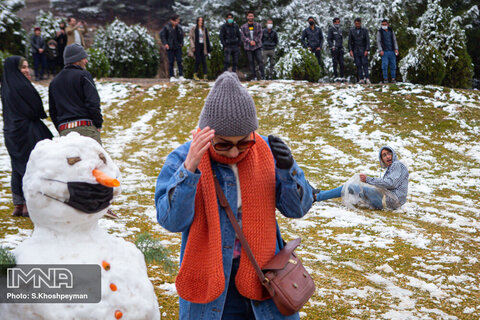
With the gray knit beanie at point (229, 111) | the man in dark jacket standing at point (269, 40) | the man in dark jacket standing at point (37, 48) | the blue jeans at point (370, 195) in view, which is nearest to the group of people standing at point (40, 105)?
the gray knit beanie at point (229, 111)

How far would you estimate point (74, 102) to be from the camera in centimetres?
530

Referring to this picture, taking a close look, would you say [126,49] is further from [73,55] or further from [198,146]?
[198,146]

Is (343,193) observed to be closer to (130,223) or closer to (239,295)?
(130,223)

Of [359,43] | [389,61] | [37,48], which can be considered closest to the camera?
[359,43]

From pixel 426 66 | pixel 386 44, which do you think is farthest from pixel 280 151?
pixel 426 66

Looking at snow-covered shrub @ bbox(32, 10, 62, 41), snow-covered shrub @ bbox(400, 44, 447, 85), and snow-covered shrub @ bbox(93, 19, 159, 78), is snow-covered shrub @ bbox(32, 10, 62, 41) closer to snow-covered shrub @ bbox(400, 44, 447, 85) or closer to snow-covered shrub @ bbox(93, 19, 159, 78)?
snow-covered shrub @ bbox(93, 19, 159, 78)

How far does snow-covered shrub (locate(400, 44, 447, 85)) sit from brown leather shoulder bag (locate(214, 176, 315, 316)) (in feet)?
42.7

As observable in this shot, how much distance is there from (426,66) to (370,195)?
330 inches

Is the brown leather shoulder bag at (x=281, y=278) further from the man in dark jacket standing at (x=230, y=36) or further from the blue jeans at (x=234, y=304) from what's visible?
the man in dark jacket standing at (x=230, y=36)

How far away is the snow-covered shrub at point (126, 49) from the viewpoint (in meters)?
17.9

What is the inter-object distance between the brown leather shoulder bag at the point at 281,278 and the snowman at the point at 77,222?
0.55 m

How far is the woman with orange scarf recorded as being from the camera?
2227 mm

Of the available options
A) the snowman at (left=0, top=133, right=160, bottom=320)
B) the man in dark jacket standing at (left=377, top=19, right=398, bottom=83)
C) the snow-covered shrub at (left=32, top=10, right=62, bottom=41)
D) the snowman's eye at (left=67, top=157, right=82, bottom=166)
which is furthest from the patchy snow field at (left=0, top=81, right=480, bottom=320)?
the snow-covered shrub at (left=32, top=10, right=62, bottom=41)

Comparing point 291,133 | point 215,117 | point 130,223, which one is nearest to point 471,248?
point 130,223
